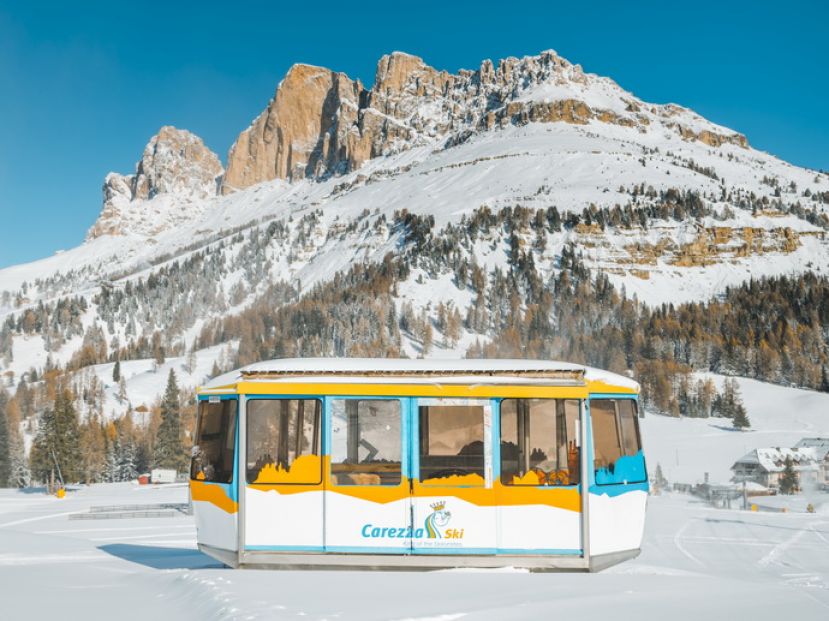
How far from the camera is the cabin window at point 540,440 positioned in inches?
469

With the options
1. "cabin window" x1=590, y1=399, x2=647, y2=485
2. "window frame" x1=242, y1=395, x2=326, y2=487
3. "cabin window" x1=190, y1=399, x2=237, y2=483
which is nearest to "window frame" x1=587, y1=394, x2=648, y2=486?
"cabin window" x1=590, y1=399, x2=647, y2=485

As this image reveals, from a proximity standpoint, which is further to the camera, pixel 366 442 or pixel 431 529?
pixel 366 442

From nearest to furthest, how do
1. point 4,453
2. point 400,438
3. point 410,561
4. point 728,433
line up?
point 410,561 → point 400,438 → point 4,453 → point 728,433

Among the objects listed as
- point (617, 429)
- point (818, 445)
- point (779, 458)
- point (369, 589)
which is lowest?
point (779, 458)

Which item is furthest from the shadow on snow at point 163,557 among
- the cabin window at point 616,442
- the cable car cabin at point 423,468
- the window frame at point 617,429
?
the cabin window at point 616,442

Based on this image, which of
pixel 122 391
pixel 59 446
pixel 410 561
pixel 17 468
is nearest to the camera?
pixel 410 561

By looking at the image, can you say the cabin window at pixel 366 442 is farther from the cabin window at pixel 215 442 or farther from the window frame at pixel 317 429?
the cabin window at pixel 215 442

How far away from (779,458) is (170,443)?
64587mm

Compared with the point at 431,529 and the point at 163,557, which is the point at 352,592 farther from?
the point at 163,557

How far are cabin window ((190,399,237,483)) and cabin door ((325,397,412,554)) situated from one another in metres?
1.64

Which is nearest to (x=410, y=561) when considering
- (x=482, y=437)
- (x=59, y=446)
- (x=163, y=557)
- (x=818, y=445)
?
(x=482, y=437)

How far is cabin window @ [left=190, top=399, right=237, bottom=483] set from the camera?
1216 cm

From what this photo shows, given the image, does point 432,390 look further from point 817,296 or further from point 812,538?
point 817,296

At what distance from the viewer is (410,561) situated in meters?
11.8
